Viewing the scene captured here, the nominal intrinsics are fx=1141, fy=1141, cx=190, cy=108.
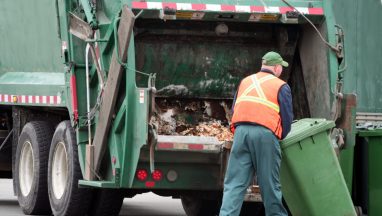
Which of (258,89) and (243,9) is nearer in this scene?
(258,89)

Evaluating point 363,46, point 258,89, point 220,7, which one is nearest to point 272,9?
point 220,7

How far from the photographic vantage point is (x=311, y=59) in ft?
33.3

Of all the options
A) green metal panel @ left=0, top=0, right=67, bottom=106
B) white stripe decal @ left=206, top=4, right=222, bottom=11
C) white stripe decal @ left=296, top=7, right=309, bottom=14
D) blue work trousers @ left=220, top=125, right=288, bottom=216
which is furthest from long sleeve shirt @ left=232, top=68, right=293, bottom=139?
green metal panel @ left=0, top=0, right=67, bottom=106

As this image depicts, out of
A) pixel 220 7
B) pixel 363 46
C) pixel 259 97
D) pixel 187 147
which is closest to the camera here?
pixel 259 97

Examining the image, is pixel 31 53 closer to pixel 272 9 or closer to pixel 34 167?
pixel 34 167

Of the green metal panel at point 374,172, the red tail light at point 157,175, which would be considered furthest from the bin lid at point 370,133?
the red tail light at point 157,175

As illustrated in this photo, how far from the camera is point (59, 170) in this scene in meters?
10.9

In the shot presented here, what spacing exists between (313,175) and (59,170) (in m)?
3.37

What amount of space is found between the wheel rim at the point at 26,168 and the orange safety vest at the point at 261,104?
387cm

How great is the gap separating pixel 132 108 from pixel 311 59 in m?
1.83

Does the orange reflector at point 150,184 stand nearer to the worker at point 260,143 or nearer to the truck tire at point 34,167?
the worker at point 260,143

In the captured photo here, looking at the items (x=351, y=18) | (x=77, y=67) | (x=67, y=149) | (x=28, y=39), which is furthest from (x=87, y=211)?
(x=351, y=18)

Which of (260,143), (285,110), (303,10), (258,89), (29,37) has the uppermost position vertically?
(303,10)

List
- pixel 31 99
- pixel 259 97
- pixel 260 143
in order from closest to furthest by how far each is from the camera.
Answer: pixel 260 143 < pixel 259 97 < pixel 31 99
